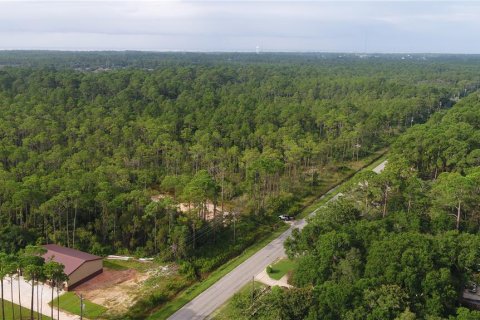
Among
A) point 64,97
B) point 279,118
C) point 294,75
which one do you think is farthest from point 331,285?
point 294,75

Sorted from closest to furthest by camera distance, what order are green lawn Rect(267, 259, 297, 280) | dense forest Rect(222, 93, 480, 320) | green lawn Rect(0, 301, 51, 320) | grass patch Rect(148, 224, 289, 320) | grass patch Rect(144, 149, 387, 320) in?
1. dense forest Rect(222, 93, 480, 320)
2. green lawn Rect(0, 301, 51, 320)
3. grass patch Rect(148, 224, 289, 320)
4. grass patch Rect(144, 149, 387, 320)
5. green lawn Rect(267, 259, 297, 280)

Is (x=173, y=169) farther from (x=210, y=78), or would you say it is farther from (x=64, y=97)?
(x=210, y=78)

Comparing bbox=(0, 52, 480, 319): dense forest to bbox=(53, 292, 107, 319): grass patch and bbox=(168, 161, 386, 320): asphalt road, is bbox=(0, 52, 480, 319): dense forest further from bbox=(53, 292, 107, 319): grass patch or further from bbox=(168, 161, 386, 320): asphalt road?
bbox=(53, 292, 107, 319): grass patch

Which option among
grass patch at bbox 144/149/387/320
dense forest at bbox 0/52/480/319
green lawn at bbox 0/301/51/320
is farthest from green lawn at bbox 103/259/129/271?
green lawn at bbox 0/301/51/320

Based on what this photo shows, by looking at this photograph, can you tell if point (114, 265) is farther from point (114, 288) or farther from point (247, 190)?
point (247, 190)

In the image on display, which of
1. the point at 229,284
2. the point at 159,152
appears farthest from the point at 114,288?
the point at 159,152

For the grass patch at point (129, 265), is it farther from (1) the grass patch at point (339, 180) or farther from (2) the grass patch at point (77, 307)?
(1) the grass patch at point (339, 180)

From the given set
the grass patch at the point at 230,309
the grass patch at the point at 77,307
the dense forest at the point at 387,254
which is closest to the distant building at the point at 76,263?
the grass patch at the point at 77,307

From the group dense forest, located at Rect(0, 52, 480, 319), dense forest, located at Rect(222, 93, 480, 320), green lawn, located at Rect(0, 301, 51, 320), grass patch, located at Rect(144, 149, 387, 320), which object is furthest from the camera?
grass patch, located at Rect(144, 149, 387, 320)
